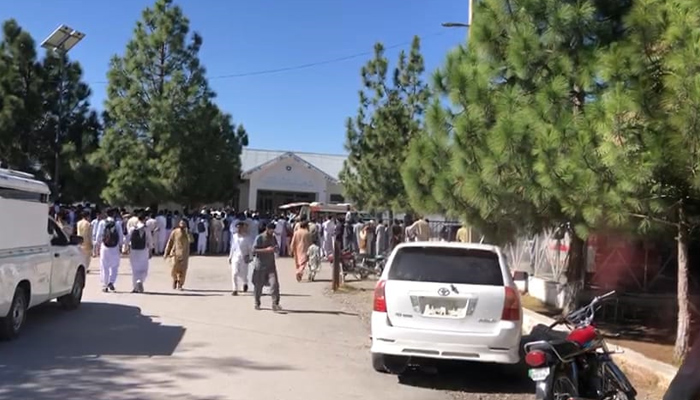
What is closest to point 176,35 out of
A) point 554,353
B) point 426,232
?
point 426,232

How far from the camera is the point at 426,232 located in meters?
20.9

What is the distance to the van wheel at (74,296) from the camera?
1223cm

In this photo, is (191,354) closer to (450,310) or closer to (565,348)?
(450,310)

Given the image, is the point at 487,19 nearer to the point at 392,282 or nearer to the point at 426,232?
the point at 392,282

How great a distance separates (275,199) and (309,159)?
1209cm

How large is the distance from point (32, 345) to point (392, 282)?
4751 millimetres

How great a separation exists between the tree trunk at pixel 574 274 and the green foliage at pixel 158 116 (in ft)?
73.9

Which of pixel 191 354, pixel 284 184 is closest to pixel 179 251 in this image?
pixel 191 354

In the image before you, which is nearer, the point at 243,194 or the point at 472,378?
the point at 472,378

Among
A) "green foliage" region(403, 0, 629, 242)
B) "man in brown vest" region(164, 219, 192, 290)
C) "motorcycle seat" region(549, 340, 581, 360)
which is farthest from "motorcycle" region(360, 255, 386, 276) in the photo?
"motorcycle seat" region(549, 340, 581, 360)

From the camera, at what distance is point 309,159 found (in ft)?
210

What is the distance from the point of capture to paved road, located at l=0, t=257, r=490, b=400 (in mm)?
7340

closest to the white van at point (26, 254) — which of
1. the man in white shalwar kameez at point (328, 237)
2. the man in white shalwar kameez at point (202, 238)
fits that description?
the man in white shalwar kameez at point (328, 237)

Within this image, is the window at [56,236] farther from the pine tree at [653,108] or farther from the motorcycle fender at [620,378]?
the motorcycle fender at [620,378]
